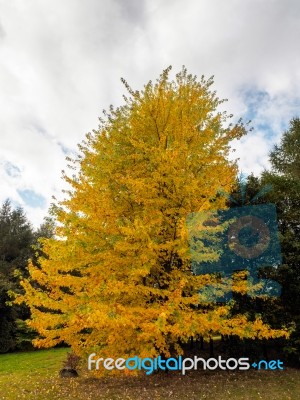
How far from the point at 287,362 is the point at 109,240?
8.99m

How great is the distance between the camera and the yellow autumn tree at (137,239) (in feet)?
→ 21.1

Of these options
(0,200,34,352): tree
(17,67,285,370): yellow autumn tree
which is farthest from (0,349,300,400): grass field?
(0,200,34,352): tree

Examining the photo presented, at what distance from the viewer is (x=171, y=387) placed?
8.17 metres

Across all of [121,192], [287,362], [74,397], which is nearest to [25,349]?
[74,397]

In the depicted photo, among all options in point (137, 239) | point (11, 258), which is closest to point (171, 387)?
point (137, 239)

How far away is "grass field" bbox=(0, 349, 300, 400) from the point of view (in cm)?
759

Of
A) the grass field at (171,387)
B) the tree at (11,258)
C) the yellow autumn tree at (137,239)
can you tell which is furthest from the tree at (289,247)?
the tree at (11,258)

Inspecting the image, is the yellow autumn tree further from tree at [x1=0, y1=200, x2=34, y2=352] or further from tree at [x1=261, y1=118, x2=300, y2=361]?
tree at [x1=0, y1=200, x2=34, y2=352]

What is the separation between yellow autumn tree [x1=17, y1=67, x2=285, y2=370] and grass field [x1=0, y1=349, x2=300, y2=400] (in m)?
1.37

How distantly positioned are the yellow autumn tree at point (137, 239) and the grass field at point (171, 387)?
4.49ft

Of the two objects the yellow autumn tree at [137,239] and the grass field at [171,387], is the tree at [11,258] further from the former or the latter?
the yellow autumn tree at [137,239]

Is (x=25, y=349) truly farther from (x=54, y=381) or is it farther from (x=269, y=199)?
(x=269, y=199)

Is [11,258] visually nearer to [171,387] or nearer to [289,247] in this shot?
[171,387]

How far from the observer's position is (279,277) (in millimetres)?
10734
